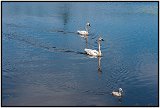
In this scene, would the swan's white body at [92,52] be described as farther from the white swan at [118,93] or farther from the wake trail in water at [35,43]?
the white swan at [118,93]

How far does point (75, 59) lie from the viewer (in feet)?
111

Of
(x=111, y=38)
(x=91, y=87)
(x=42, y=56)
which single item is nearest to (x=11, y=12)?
(x=111, y=38)

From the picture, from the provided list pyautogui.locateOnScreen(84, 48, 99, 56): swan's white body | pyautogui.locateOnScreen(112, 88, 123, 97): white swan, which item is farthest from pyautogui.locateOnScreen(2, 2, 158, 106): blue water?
pyautogui.locateOnScreen(84, 48, 99, 56): swan's white body

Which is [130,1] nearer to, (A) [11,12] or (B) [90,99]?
(A) [11,12]

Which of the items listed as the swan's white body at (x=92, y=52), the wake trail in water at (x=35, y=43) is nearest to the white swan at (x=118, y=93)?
the swan's white body at (x=92, y=52)

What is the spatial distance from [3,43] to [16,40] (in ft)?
5.37

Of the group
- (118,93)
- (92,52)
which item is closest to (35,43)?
(92,52)

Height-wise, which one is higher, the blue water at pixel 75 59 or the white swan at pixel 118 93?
the blue water at pixel 75 59

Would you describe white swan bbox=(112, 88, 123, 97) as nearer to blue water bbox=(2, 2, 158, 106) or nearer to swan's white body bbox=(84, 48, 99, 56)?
blue water bbox=(2, 2, 158, 106)

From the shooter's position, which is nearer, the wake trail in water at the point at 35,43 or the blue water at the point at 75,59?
the blue water at the point at 75,59

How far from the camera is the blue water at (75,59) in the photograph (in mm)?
25078

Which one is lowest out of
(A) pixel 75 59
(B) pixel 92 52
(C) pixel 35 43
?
(A) pixel 75 59

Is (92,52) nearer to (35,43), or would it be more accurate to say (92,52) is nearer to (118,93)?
(35,43)

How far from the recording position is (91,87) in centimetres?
2650
